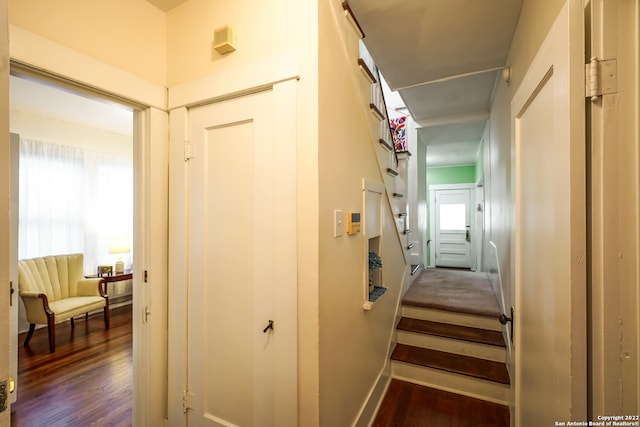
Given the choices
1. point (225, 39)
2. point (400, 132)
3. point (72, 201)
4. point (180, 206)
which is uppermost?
point (400, 132)

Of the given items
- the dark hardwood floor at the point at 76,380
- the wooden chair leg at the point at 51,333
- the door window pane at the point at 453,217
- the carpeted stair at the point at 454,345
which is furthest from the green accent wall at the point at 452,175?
the wooden chair leg at the point at 51,333

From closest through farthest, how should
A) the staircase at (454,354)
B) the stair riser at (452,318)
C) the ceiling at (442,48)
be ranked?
the ceiling at (442,48) < the staircase at (454,354) < the stair riser at (452,318)

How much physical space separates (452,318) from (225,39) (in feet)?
9.89

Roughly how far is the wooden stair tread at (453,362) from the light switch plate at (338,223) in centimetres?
166

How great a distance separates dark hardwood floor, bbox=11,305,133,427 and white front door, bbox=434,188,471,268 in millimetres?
6749

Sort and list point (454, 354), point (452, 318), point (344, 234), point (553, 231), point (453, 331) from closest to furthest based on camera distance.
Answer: point (553, 231)
point (344, 234)
point (454, 354)
point (453, 331)
point (452, 318)

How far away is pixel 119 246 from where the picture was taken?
14.0ft

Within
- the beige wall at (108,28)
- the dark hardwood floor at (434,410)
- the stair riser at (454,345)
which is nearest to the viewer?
the beige wall at (108,28)

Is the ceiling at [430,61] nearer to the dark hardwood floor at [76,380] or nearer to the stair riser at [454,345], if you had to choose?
the dark hardwood floor at [76,380]

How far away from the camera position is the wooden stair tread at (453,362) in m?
2.20

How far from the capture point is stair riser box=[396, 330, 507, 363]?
7.76 feet

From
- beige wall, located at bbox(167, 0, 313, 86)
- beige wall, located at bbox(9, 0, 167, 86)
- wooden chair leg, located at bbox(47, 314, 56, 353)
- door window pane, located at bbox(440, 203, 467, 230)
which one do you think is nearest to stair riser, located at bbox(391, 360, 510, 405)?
beige wall, located at bbox(167, 0, 313, 86)

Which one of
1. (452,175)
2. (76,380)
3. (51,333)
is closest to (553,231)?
(76,380)

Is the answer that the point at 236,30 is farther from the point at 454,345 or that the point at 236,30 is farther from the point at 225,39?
the point at 454,345
